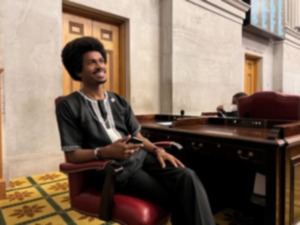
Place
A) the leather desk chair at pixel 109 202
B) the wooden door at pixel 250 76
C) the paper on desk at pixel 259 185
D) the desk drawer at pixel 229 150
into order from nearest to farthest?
the leather desk chair at pixel 109 202, the desk drawer at pixel 229 150, the paper on desk at pixel 259 185, the wooden door at pixel 250 76

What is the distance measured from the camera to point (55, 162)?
285 centimetres

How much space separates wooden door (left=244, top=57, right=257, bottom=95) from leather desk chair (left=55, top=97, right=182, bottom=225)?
234 inches

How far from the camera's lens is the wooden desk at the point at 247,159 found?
131 centimetres

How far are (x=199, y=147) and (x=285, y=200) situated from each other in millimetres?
586

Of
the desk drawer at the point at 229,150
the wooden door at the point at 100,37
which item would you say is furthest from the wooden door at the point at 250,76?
the desk drawer at the point at 229,150

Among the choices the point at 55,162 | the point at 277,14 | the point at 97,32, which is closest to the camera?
the point at 55,162

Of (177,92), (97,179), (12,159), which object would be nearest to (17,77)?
(12,159)

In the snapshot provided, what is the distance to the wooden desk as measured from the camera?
1.31 m

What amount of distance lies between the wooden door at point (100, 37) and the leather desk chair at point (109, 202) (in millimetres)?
2180

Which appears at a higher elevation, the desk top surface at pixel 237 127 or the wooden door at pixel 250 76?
the wooden door at pixel 250 76

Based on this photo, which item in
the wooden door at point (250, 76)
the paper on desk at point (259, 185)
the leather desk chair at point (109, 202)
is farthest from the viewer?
the wooden door at point (250, 76)

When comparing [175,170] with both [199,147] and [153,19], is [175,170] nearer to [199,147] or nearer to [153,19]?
[199,147]

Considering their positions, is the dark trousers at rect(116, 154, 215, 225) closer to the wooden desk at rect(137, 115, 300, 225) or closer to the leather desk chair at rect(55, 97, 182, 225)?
the leather desk chair at rect(55, 97, 182, 225)

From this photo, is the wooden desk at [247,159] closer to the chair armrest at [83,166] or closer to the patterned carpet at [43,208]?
the patterned carpet at [43,208]
